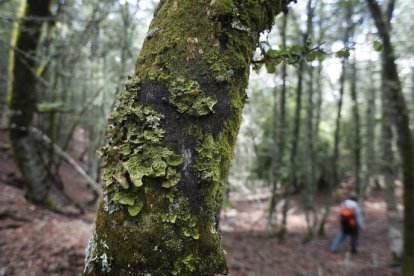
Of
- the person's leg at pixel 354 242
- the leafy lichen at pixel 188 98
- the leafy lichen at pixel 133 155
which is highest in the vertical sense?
the leafy lichen at pixel 188 98

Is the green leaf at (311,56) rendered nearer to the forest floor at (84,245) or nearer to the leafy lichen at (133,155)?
the leafy lichen at (133,155)

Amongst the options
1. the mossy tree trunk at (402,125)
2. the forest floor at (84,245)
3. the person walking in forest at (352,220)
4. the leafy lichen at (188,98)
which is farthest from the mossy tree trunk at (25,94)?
the person walking in forest at (352,220)

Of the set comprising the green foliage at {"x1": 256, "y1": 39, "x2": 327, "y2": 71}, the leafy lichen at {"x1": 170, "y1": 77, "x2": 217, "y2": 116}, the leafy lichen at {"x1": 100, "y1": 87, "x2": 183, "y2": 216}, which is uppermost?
the green foliage at {"x1": 256, "y1": 39, "x2": 327, "y2": 71}

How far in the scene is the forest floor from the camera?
4027 mm

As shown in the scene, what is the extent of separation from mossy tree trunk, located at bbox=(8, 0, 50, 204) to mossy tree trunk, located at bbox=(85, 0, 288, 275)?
5589 mm

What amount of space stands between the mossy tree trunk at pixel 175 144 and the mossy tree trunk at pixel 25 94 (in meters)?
5.59

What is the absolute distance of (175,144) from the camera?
43.4 inches

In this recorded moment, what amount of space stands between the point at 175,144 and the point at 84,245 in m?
4.34

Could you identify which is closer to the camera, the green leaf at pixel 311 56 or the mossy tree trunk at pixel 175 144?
the mossy tree trunk at pixel 175 144

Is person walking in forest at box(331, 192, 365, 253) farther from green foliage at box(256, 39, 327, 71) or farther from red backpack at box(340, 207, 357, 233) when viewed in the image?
green foliage at box(256, 39, 327, 71)

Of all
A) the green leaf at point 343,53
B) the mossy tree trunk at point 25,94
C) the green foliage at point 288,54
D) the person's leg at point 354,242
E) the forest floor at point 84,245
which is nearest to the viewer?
the green foliage at point 288,54

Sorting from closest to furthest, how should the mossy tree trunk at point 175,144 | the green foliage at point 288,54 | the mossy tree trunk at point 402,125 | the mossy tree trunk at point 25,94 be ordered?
the mossy tree trunk at point 175,144 → the green foliage at point 288,54 → the mossy tree trunk at point 402,125 → the mossy tree trunk at point 25,94

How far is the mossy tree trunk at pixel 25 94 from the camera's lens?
5742mm

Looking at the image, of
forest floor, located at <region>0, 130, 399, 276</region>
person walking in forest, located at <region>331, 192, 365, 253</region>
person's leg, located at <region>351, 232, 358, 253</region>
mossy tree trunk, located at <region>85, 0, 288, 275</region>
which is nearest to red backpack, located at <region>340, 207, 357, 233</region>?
person walking in forest, located at <region>331, 192, 365, 253</region>
